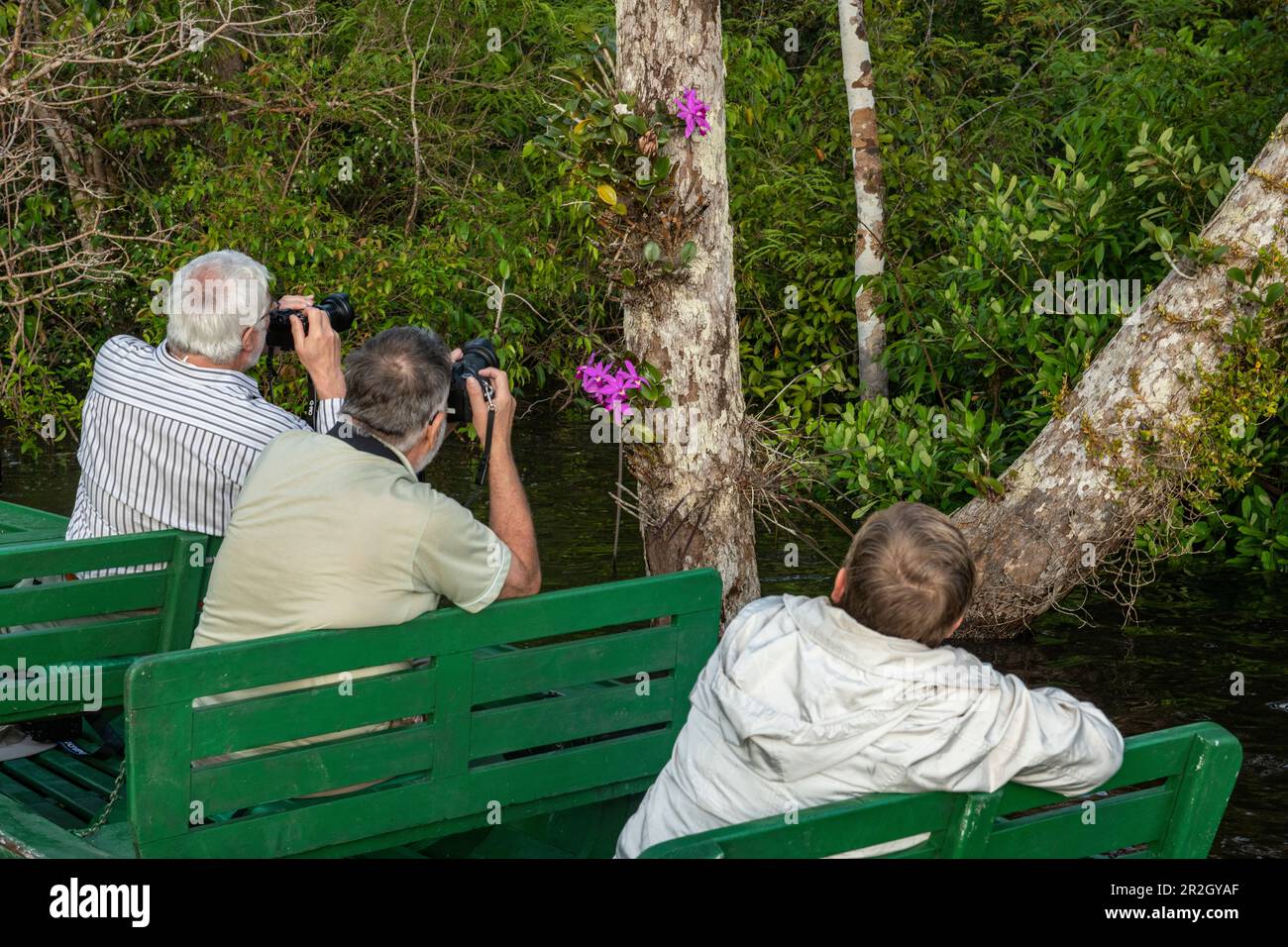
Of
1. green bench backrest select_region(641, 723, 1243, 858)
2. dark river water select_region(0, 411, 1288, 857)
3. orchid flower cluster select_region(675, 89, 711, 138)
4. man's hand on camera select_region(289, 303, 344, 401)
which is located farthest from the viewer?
dark river water select_region(0, 411, 1288, 857)

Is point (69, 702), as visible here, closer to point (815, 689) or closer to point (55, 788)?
point (55, 788)

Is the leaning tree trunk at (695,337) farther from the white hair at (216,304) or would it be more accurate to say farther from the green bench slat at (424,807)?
the green bench slat at (424,807)

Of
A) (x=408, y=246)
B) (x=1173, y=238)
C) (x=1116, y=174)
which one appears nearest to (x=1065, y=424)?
(x=1173, y=238)

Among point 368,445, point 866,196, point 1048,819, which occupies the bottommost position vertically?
point 1048,819

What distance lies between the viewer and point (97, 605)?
3770mm

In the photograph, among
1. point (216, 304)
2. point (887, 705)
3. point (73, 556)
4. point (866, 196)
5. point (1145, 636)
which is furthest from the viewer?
point (866, 196)

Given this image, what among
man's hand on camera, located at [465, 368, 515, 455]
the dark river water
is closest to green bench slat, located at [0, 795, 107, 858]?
man's hand on camera, located at [465, 368, 515, 455]

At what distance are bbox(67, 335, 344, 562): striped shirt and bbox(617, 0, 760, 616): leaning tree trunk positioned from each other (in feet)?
5.15

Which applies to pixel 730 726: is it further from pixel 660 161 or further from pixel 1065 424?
pixel 1065 424

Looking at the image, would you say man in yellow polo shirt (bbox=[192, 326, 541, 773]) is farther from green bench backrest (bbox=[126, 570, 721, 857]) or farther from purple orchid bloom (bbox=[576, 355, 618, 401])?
purple orchid bloom (bbox=[576, 355, 618, 401])

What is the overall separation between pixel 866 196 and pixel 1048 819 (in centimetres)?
793

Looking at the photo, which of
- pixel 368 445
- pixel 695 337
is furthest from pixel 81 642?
pixel 695 337

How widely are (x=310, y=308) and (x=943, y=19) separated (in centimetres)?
1162

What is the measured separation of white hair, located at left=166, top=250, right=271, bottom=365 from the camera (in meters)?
3.96
